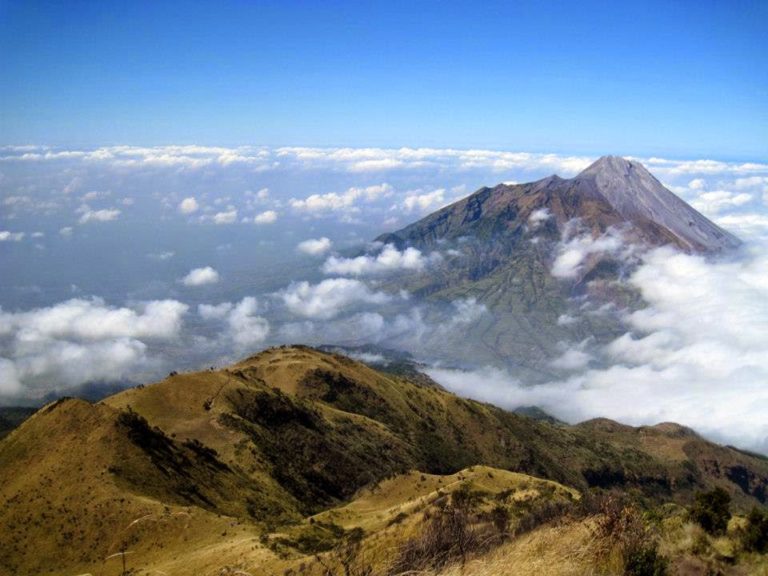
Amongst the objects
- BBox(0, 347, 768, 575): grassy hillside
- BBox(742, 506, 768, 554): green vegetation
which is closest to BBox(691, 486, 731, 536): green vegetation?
BBox(742, 506, 768, 554): green vegetation

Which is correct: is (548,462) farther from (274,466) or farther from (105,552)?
(105,552)

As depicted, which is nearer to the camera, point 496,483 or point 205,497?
point 205,497

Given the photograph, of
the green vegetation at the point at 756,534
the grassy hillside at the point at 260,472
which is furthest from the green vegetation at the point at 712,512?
the grassy hillside at the point at 260,472

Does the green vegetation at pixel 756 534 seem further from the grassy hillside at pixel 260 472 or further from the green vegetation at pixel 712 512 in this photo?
the grassy hillside at pixel 260 472

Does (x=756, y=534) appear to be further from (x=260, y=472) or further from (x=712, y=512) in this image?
(x=260, y=472)

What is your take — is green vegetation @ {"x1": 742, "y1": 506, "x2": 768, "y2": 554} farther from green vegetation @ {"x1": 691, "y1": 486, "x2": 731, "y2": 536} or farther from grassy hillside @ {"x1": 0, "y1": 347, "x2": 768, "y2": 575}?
grassy hillside @ {"x1": 0, "y1": 347, "x2": 768, "y2": 575}

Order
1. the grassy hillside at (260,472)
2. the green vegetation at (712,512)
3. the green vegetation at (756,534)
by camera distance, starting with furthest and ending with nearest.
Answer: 1. the grassy hillside at (260,472)
2. the green vegetation at (712,512)
3. the green vegetation at (756,534)

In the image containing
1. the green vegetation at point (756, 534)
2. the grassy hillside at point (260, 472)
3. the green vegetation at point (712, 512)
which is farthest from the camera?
the grassy hillside at point (260, 472)

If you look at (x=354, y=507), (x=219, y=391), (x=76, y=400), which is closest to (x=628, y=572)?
(x=354, y=507)
